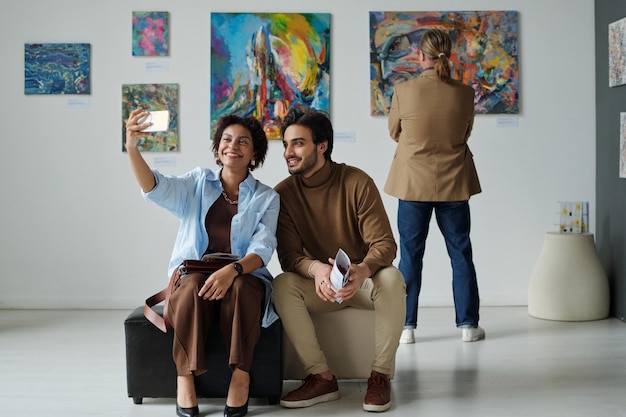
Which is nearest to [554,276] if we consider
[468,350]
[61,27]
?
[468,350]

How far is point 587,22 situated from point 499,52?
2.02 feet

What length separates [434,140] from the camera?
402cm

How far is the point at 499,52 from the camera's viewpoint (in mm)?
5152

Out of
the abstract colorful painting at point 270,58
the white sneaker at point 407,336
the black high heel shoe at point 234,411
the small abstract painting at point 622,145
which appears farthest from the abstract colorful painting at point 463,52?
the black high heel shoe at point 234,411

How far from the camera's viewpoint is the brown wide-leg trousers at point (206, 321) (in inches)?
110

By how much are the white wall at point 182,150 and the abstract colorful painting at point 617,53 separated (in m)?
0.34

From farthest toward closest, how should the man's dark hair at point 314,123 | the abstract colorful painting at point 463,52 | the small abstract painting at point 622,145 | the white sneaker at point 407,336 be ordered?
the abstract colorful painting at point 463,52
the small abstract painting at point 622,145
the white sneaker at point 407,336
the man's dark hair at point 314,123

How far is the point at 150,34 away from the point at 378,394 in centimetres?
316

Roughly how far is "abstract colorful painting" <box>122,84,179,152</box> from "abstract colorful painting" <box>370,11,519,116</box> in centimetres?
130

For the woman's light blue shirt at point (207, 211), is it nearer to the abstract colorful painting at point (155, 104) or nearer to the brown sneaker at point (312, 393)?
the brown sneaker at point (312, 393)

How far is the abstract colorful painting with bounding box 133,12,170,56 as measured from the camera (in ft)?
16.9

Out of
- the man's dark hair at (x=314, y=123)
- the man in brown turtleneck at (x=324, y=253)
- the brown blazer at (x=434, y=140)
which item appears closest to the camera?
the man in brown turtleneck at (x=324, y=253)

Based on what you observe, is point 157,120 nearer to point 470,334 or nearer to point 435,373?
point 435,373

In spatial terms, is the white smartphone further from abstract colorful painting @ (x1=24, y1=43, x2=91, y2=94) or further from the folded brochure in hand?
abstract colorful painting @ (x1=24, y1=43, x2=91, y2=94)
